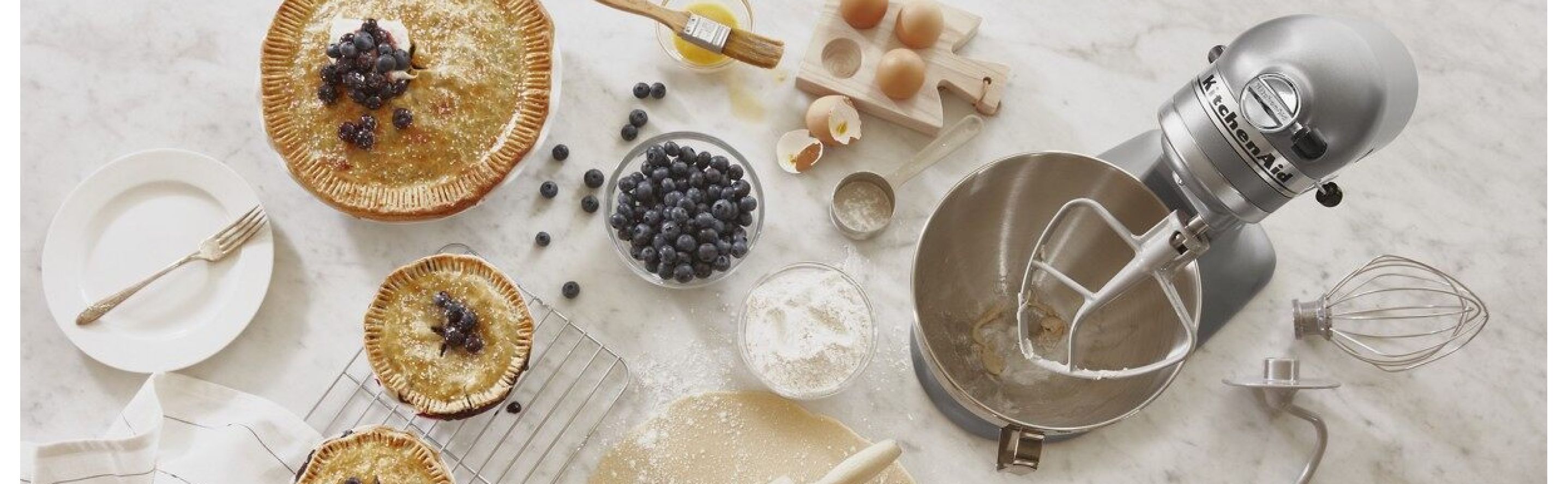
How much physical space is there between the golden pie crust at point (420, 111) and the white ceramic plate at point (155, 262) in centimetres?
22

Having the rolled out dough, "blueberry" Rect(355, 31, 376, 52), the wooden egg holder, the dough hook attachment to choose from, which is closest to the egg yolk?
the wooden egg holder

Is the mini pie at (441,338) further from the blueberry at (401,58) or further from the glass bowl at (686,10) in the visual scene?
the glass bowl at (686,10)

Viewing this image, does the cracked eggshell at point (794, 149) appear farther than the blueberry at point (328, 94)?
Yes

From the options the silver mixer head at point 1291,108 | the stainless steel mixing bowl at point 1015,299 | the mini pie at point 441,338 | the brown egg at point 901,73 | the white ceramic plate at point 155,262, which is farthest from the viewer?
the brown egg at point 901,73

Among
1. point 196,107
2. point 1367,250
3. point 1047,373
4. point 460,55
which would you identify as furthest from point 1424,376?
point 196,107

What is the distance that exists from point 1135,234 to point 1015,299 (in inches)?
11.4

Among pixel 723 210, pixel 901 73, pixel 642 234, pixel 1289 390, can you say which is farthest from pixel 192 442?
pixel 1289 390

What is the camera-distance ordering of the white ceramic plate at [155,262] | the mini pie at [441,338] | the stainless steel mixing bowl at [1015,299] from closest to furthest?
1. the stainless steel mixing bowl at [1015,299]
2. the mini pie at [441,338]
3. the white ceramic plate at [155,262]

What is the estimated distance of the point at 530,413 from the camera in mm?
2199

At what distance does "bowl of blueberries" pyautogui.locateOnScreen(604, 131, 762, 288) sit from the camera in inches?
81.5

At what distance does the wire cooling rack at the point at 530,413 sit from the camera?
7.07 ft

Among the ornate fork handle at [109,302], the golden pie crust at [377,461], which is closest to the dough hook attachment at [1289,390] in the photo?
the golden pie crust at [377,461]

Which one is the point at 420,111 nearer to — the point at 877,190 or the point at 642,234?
the point at 642,234

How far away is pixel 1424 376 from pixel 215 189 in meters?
2.75
